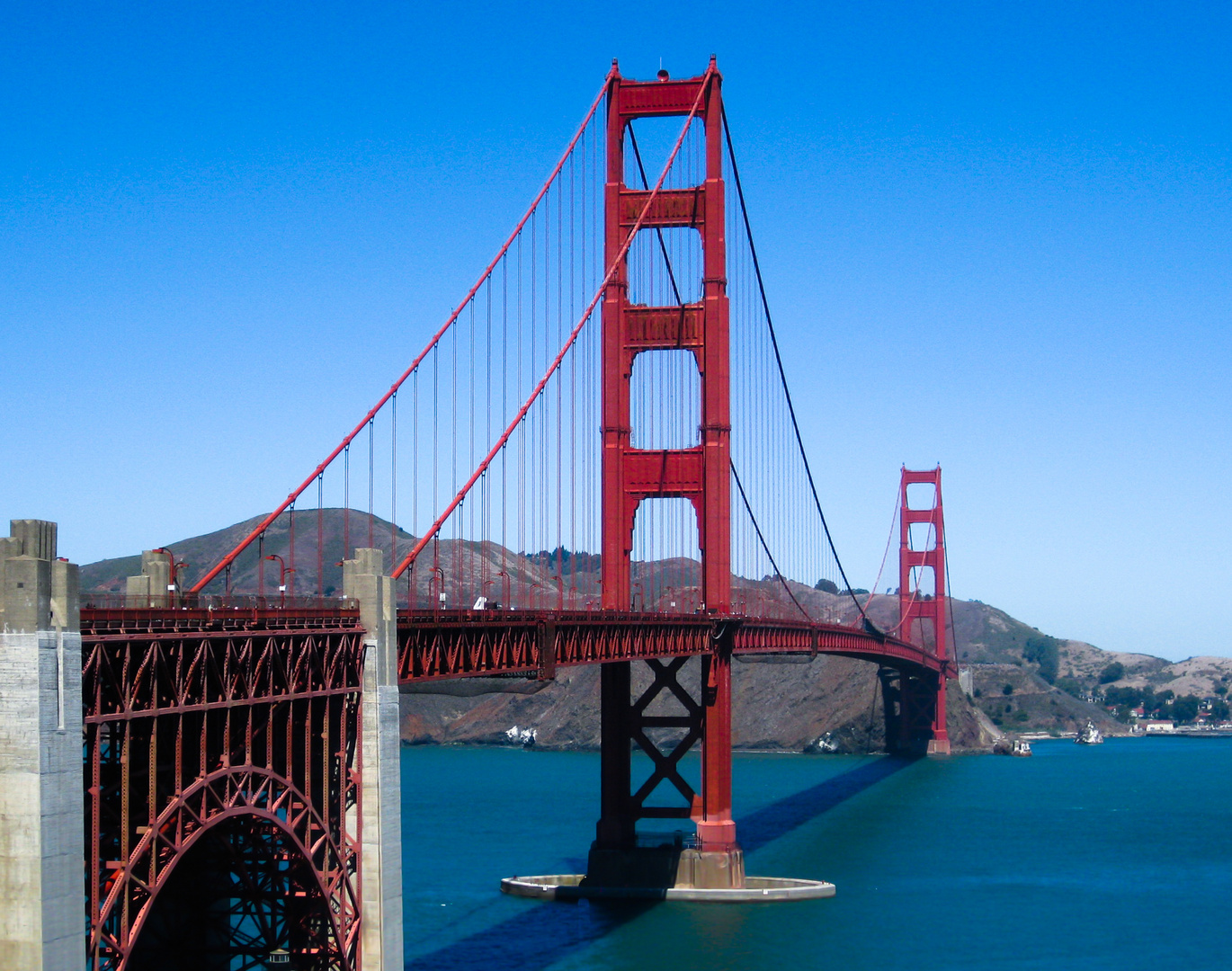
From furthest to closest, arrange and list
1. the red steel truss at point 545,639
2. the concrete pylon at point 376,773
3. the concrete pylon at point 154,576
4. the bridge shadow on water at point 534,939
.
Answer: the bridge shadow on water at point 534,939
the red steel truss at point 545,639
the concrete pylon at point 154,576
the concrete pylon at point 376,773

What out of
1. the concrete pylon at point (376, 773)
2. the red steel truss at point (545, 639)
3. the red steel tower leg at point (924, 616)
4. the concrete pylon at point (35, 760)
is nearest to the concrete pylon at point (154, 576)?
the concrete pylon at point (376, 773)

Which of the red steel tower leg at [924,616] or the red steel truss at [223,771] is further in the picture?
the red steel tower leg at [924,616]

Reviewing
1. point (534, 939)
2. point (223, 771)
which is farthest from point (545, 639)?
point (223, 771)

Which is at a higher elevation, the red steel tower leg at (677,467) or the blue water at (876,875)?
the red steel tower leg at (677,467)

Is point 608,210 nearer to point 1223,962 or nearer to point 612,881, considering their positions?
point 612,881

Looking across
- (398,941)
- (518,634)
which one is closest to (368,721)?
(398,941)

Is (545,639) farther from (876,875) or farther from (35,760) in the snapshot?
(876,875)

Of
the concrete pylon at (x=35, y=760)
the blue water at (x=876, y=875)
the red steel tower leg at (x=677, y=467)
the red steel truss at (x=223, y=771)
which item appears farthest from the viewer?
the red steel tower leg at (x=677, y=467)

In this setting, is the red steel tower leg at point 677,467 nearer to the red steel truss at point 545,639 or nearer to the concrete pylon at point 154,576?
the red steel truss at point 545,639
